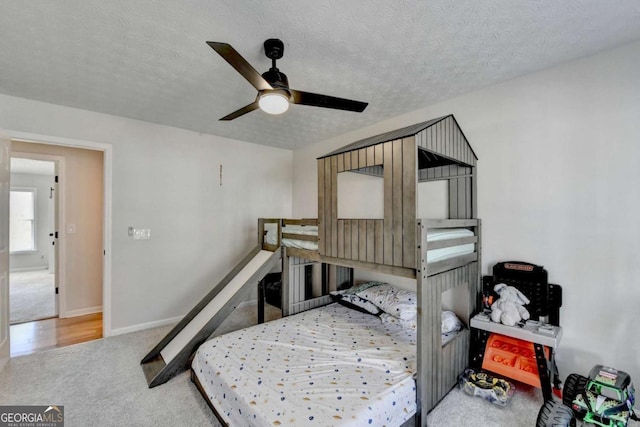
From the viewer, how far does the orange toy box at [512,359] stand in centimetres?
196

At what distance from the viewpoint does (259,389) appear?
1.60 metres

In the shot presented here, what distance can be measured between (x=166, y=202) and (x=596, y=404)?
4.14 metres

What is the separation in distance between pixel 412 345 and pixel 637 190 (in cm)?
184

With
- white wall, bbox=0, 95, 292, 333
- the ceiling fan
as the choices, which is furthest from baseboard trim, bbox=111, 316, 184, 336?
the ceiling fan

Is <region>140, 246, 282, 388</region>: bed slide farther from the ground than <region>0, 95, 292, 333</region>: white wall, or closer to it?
closer to it

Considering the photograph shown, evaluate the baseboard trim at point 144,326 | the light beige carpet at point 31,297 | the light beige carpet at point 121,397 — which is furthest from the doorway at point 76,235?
the light beige carpet at point 121,397

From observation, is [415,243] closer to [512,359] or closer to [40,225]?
[512,359]

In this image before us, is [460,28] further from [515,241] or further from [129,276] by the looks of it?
[129,276]

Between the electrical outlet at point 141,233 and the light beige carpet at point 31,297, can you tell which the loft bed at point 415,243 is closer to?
the electrical outlet at point 141,233

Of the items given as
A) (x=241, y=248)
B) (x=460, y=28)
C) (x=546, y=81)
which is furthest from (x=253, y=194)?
(x=546, y=81)

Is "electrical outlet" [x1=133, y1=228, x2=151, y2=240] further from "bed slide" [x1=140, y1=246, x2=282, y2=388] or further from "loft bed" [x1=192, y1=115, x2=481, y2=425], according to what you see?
"loft bed" [x1=192, y1=115, x2=481, y2=425]

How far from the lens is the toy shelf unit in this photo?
6.21ft

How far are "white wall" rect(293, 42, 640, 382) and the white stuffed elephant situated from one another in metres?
0.30

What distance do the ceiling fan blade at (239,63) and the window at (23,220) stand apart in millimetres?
8356
